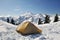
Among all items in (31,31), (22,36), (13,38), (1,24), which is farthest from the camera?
(1,24)

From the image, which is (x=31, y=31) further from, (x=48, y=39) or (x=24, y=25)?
(x=48, y=39)

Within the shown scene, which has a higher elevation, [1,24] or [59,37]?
[1,24]

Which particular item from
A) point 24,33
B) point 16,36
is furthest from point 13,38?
point 24,33

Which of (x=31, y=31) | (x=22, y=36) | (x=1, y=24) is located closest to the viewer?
(x=22, y=36)

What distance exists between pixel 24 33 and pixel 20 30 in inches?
17.5

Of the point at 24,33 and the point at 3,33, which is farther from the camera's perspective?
the point at 24,33

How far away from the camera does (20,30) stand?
1034cm

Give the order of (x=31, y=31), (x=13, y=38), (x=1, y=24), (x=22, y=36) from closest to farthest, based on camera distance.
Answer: (x=13, y=38) → (x=22, y=36) → (x=31, y=31) → (x=1, y=24)

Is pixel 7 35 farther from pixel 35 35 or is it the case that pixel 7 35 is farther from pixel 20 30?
pixel 35 35

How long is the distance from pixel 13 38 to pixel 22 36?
0.83 m

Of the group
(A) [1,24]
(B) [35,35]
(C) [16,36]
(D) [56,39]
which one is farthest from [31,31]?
(A) [1,24]

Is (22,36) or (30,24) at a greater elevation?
(30,24)

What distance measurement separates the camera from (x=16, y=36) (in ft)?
31.0

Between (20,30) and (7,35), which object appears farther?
(20,30)
